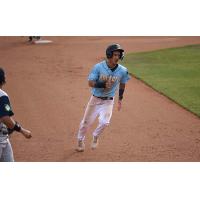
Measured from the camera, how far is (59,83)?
36.3 ft

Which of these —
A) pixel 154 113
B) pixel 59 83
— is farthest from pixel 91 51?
pixel 154 113

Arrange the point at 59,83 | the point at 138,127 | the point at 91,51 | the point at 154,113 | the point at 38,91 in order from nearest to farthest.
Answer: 1. the point at 138,127
2. the point at 154,113
3. the point at 38,91
4. the point at 59,83
5. the point at 91,51

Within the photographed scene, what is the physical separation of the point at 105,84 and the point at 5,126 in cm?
203

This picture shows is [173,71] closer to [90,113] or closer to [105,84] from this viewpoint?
[90,113]

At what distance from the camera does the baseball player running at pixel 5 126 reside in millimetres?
4852

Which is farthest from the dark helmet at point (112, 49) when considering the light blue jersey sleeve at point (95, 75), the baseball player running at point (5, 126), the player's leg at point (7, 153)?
the player's leg at point (7, 153)

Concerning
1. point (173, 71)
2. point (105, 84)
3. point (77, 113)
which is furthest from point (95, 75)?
point (173, 71)

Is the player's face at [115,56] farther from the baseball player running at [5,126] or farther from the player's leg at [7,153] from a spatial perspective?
the player's leg at [7,153]

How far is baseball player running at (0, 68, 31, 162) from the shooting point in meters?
4.85

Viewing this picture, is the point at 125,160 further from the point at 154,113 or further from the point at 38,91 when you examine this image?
the point at 38,91

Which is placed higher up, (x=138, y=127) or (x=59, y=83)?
(x=59, y=83)

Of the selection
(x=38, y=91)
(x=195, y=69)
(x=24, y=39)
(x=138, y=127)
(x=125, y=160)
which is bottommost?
(x=125, y=160)

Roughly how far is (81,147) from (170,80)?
4712mm

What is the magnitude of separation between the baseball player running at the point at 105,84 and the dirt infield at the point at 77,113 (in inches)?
20.2
